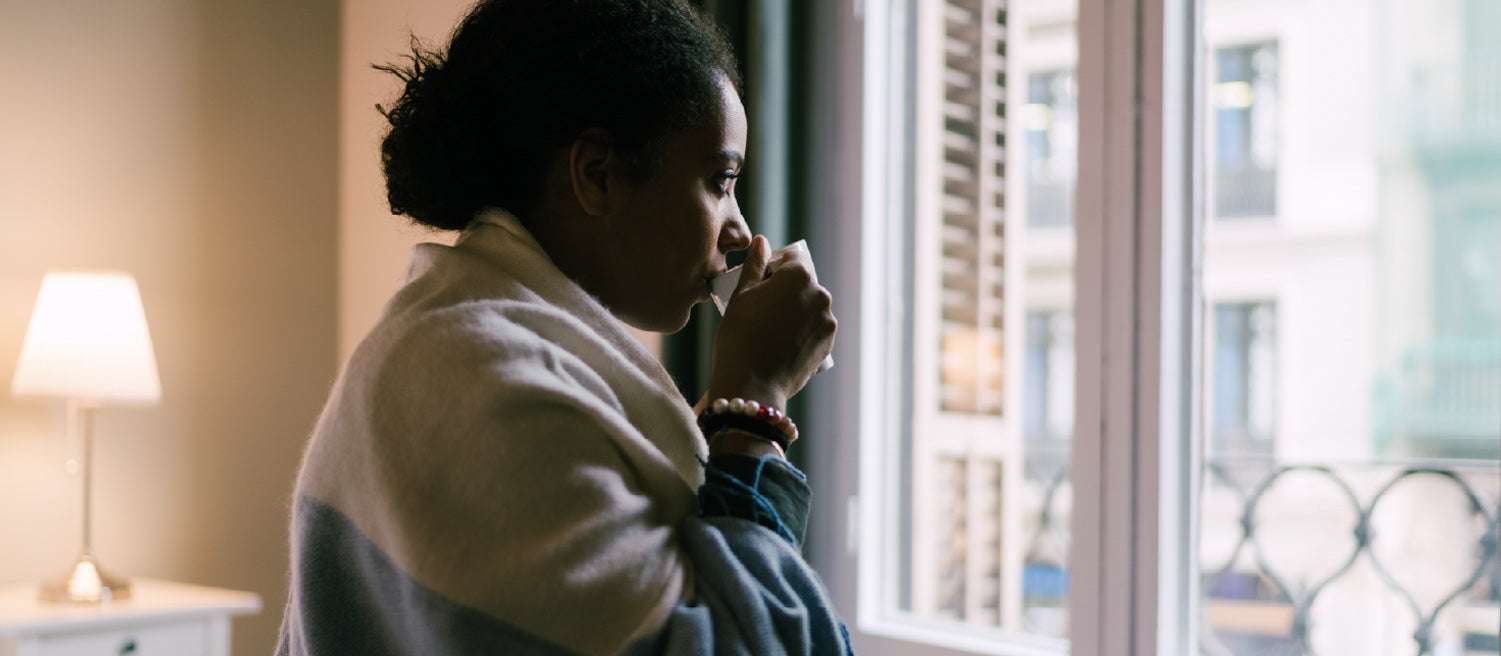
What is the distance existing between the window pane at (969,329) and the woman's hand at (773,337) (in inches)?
48.0

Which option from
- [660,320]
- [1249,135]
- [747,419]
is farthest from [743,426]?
[1249,135]

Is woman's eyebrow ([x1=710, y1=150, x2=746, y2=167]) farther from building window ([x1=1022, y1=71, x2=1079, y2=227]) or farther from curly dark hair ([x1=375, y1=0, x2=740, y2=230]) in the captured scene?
building window ([x1=1022, y1=71, x2=1079, y2=227])

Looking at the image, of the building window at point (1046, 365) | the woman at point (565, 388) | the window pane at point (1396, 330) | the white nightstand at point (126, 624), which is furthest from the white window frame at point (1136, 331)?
the building window at point (1046, 365)

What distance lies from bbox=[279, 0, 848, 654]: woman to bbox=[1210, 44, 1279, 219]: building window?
84.2 inches

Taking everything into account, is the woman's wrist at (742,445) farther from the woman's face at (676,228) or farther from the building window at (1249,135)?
the building window at (1249,135)

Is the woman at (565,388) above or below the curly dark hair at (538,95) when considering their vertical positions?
below

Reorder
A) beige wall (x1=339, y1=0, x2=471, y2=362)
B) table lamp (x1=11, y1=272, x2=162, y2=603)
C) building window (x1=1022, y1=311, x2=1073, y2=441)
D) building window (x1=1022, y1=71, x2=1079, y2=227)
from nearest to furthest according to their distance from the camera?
table lamp (x1=11, y1=272, x2=162, y2=603), beige wall (x1=339, y1=0, x2=471, y2=362), building window (x1=1022, y1=71, x2=1079, y2=227), building window (x1=1022, y1=311, x2=1073, y2=441)

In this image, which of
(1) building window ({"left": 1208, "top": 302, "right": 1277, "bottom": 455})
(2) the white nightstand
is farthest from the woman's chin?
(1) building window ({"left": 1208, "top": 302, "right": 1277, "bottom": 455})

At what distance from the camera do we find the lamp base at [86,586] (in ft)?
8.13

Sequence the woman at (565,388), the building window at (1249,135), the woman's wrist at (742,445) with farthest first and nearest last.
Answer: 1. the building window at (1249,135)
2. the woman's wrist at (742,445)
3. the woman at (565,388)

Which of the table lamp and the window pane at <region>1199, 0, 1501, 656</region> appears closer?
the window pane at <region>1199, 0, 1501, 656</region>

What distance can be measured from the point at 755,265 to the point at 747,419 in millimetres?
151

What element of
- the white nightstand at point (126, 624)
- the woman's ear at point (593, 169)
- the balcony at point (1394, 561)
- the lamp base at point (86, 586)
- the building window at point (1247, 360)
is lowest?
the white nightstand at point (126, 624)

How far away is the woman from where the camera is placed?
652 millimetres
